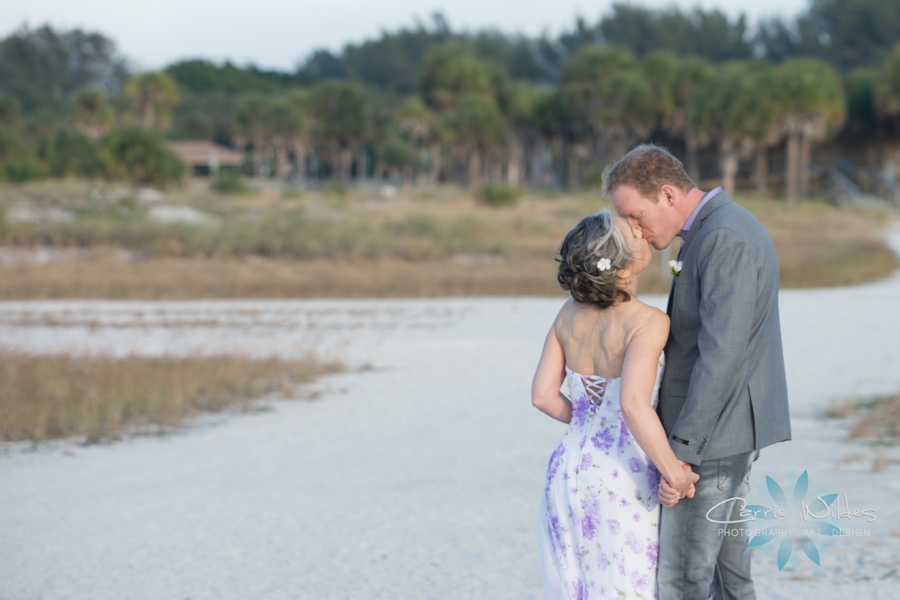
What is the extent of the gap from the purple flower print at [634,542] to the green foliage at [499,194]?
38251 mm

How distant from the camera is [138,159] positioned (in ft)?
129

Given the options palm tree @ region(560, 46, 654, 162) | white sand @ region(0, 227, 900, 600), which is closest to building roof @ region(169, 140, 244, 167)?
palm tree @ region(560, 46, 654, 162)

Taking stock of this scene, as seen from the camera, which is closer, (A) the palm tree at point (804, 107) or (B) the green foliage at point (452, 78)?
(A) the palm tree at point (804, 107)

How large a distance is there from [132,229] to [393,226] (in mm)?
7728

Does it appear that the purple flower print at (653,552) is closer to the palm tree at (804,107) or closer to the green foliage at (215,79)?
the palm tree at (804,107)

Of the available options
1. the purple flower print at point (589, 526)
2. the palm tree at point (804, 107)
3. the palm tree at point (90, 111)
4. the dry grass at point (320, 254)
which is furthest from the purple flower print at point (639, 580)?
the palm tree at point (90, 111)

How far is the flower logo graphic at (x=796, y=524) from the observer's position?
4.65 m

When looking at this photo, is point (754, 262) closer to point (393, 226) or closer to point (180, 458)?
point (180, 458)

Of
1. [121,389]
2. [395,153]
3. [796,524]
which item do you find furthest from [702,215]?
[395,153]

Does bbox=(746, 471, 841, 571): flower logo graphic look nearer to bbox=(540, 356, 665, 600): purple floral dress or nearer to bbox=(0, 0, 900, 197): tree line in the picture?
bbox=(540, 356, 665, 600): purple floral dress

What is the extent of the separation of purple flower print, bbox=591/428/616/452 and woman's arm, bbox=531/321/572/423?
0.54ft

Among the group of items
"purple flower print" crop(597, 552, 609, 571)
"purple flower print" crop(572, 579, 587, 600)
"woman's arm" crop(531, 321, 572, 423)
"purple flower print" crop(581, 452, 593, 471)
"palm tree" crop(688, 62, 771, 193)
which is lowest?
"purple flower print" crop(572, 579, 587, 600)

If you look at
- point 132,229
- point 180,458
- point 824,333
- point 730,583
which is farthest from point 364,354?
point 132,229

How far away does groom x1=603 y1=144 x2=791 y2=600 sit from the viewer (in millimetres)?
2760
